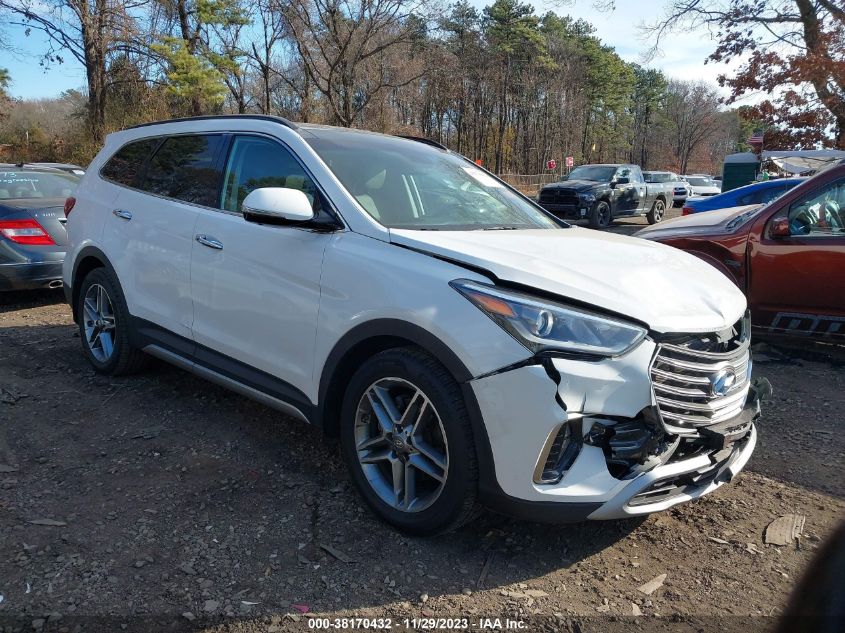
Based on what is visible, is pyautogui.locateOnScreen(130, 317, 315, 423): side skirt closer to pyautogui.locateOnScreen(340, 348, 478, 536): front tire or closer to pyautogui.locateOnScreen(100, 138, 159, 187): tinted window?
pyautogui.locateOnScreen(340, 348, 478, 536): front tire

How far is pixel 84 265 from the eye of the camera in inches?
193

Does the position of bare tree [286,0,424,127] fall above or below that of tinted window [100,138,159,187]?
above

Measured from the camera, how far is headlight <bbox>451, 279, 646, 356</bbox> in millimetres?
2391

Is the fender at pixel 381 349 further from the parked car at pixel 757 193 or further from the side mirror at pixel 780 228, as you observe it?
the parked car at pixel 757 193

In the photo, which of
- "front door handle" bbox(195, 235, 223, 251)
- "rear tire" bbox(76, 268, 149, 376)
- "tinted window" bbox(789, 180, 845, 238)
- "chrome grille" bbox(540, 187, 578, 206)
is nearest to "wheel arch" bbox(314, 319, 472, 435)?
"front door handle" bbox(195, 235, 223, 251)

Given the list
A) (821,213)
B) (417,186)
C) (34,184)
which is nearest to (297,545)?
(417,186)

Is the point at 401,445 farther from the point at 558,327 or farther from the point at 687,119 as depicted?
the point at 687,119

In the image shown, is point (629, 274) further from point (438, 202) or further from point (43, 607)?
point (43, 607)

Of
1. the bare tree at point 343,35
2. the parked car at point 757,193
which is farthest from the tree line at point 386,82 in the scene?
the parked car at point 757,193

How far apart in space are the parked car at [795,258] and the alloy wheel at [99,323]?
4941mm

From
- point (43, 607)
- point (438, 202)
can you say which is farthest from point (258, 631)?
point (438, 202)

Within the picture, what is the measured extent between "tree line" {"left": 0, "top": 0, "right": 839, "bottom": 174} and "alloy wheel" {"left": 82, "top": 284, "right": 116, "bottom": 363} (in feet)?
66.1

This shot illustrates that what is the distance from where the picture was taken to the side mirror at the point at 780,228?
5.40 m

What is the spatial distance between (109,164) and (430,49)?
34520 millimetres
